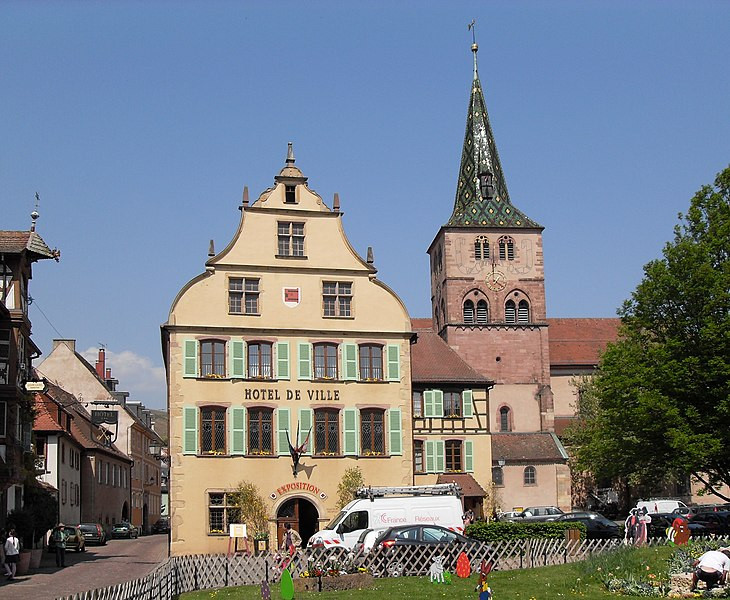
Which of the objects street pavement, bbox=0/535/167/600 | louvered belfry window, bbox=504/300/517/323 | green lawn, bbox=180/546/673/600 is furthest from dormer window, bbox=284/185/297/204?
louvered belfry window, bbox=504/300/517/323

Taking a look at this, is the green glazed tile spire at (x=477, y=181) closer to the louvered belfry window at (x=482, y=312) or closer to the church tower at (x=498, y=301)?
the church tower at (x=498, y=301)

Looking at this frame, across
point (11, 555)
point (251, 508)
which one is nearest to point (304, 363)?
point (251, 508)

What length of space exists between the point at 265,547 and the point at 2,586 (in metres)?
14.9

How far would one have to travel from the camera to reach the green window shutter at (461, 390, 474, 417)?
160ft

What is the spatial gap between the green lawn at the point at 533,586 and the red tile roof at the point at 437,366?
23325 millimetres

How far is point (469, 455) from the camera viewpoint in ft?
158

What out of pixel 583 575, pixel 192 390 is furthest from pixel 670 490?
pixel 583 575

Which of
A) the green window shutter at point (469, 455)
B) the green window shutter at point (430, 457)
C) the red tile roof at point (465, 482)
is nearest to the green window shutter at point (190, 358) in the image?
the green window shutter at point (430, 457)

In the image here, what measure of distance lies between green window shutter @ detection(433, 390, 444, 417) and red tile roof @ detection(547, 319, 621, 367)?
33851 mm

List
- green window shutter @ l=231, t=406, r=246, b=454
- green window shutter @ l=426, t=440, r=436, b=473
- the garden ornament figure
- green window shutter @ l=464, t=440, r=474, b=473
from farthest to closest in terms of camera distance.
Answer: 1. green window shutter @ l=464, t=440, r=474, b=473
2. green window shutter @ l=426, t=440, r=436, b=473
3. green window shutter @ l=231, t=406, r=246, b=454
4. the garden ornament figure

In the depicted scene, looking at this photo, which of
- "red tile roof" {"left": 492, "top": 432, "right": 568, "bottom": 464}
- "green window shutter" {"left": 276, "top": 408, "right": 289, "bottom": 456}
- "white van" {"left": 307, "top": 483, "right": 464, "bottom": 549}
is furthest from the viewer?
"red tile roof" {"left": 492, "top": 432, "right": 568, "bottom": 464}

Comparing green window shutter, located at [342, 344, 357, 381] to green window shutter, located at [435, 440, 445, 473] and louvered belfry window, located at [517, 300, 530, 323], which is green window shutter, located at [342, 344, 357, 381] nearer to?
green window shutter, located at [435, 440, 445, 473]

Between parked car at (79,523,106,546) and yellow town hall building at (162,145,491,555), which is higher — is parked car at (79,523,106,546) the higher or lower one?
the lower one

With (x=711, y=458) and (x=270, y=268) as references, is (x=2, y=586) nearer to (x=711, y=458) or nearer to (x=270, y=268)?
(x=270, y=268)
